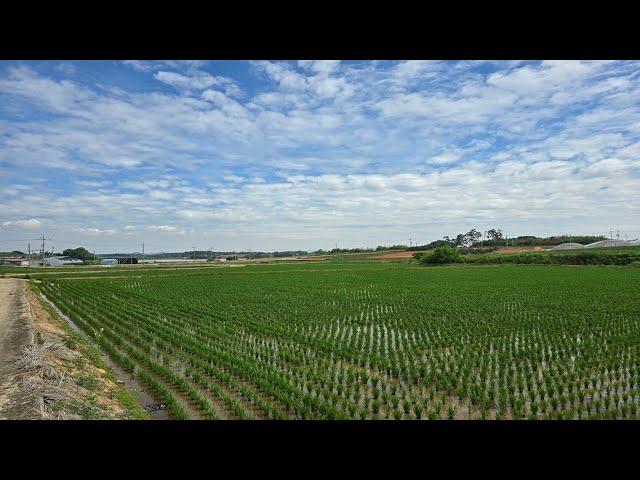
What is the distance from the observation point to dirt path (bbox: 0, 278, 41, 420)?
406 centimetres

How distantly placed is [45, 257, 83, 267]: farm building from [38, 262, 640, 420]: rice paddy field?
42737 mm

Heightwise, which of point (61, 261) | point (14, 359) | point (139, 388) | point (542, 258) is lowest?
point (139, 388)

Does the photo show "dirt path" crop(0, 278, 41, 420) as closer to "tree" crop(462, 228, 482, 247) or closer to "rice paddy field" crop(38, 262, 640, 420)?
"rice paddy field" crop(38, 262, 640, 420)

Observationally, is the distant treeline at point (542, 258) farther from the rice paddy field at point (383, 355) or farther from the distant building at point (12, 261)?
the distant building at point (12, 261)

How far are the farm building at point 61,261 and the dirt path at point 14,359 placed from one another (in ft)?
143

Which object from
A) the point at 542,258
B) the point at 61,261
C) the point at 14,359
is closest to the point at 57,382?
the point at 14,359

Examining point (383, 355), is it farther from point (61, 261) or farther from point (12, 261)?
point (61, 261)

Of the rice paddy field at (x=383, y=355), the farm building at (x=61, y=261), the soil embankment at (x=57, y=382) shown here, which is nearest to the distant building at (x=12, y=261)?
the farm building at (x=61, y=261)

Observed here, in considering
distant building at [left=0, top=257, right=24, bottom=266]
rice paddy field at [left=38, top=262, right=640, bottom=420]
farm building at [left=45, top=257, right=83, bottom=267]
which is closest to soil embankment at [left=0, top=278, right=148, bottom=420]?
rice paddy field at [left=38, top=262, right=640, bottom=420]

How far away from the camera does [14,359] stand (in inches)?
249

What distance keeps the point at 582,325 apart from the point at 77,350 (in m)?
10.7

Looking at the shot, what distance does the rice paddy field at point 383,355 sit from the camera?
4.95 metres

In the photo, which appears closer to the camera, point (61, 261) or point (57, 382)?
point (57, 382)

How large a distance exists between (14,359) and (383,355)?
5781 millimetres
